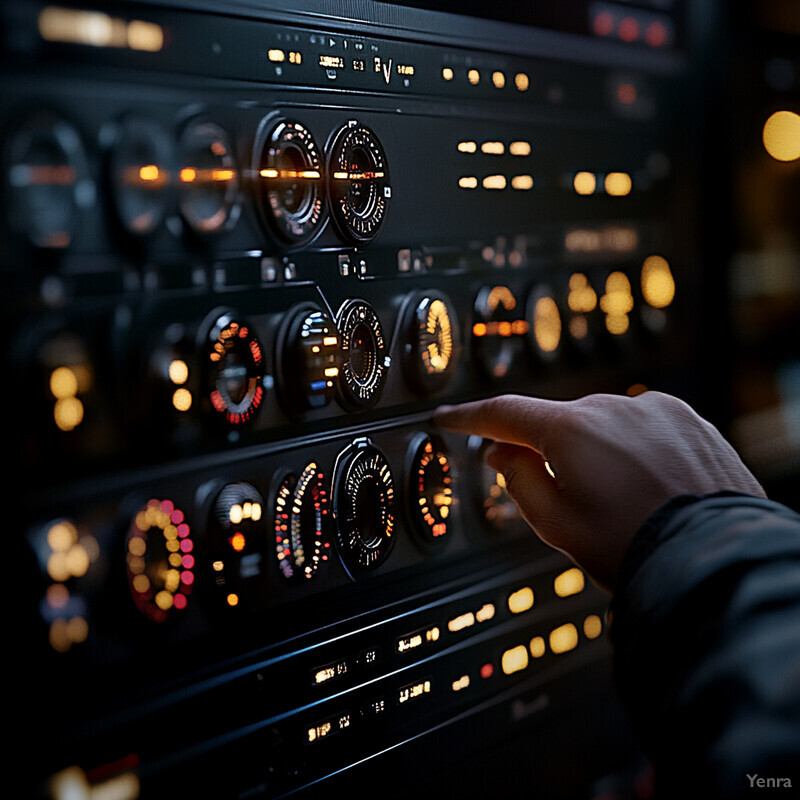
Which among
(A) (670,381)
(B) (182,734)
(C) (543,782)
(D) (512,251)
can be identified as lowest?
(C) (543,782)

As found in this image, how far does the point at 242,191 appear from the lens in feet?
1.90

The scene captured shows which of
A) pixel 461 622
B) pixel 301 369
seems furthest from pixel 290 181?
pixel 461 622

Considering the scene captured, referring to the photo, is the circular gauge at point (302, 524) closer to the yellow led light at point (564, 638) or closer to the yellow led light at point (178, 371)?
the yellow led light at point (178, 371)

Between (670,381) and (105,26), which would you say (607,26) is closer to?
(670,381)

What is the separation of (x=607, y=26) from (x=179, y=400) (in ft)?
1.88

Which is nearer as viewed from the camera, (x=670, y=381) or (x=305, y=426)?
(x=305, y=426)

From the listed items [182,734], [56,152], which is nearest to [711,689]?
[182,734]

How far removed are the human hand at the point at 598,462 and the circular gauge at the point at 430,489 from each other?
24 mm

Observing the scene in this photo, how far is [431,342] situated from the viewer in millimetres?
705

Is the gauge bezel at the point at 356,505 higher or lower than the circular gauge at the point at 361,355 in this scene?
lower

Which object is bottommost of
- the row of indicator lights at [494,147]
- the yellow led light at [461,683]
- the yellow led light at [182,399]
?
the yellow led light at [461,683]

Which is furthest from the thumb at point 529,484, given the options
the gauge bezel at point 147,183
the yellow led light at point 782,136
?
the yellow led light at point 782,136

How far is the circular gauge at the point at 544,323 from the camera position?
800mm

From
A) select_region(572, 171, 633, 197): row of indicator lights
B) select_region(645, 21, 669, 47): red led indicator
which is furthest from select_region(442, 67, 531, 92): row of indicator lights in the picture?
select_region(645, 21, 669, 47): red led indicator
